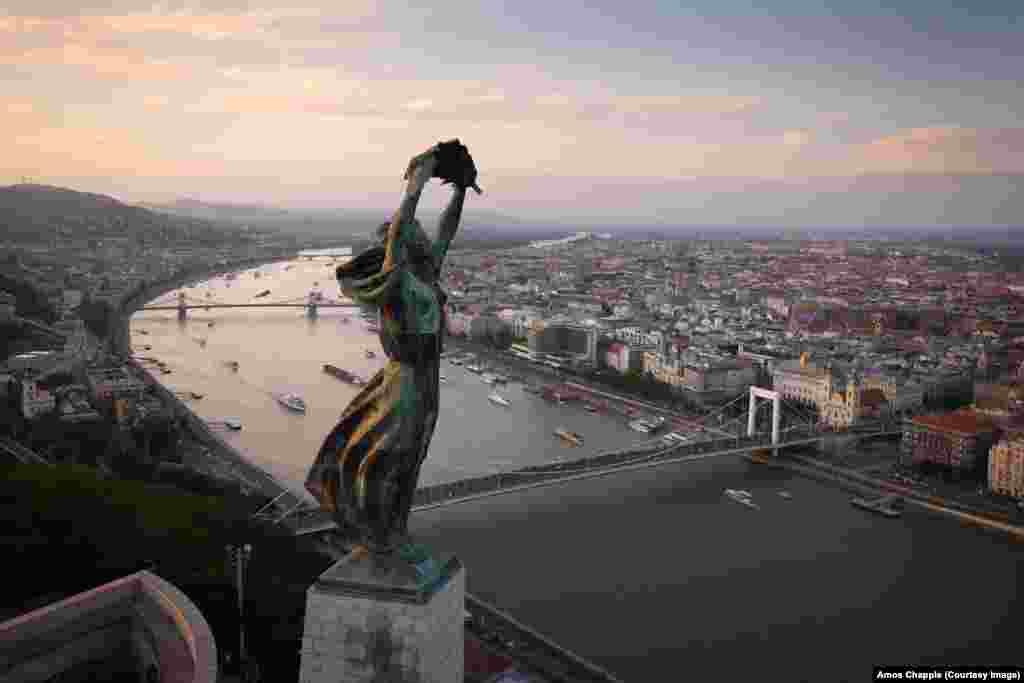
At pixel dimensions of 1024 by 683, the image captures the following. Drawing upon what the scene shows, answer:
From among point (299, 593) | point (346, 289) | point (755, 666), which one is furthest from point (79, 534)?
point (755, 666)

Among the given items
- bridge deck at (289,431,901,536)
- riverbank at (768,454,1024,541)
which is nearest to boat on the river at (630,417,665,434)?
bridge deck at (289,431,901,536)

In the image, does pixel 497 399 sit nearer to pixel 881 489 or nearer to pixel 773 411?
pixel 773 411

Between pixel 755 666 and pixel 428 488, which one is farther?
pixel 428 488

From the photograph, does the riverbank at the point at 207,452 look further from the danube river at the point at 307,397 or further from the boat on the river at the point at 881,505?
the boat on the river at the point at 881,505

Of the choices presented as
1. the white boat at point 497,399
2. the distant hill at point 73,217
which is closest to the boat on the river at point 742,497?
the white boat at point 497,399

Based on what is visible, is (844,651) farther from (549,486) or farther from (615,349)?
(615,349)
